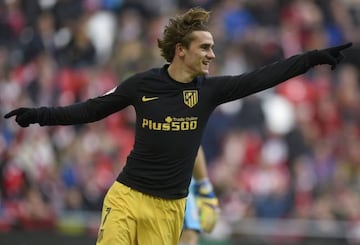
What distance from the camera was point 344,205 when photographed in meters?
13.4

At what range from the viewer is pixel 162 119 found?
25.5ft

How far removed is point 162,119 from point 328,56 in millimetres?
1232

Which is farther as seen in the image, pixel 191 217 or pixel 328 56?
pixel 191 217

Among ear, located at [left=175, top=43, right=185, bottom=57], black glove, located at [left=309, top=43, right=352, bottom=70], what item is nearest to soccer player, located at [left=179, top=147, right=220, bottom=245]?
ear, located at [left=175, top=43, right=185, bottom=57]

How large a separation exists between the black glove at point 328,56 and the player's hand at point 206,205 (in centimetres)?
238

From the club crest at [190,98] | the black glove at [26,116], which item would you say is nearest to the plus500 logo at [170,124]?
the club crest at [190,98]

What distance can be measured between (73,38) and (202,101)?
889 centimetres

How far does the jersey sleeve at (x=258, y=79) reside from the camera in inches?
304

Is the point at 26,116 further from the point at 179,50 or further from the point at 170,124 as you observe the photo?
the point at 179,50

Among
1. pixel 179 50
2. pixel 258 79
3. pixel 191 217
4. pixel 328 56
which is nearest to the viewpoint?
pixel 328 56

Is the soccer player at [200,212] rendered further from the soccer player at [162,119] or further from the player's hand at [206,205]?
the soccer player at [162,119]

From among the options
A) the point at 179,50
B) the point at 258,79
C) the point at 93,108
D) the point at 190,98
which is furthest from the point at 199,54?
the point at 93,108

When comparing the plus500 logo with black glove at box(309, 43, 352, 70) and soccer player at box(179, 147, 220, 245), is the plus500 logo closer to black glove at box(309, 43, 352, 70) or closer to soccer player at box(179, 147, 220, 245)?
black glove at box(309, 43, 352, 70)

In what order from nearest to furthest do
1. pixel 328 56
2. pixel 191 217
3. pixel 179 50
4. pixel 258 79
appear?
pixel 328 56, pixel 258 79, pixel 179 50, pixel 191 217
